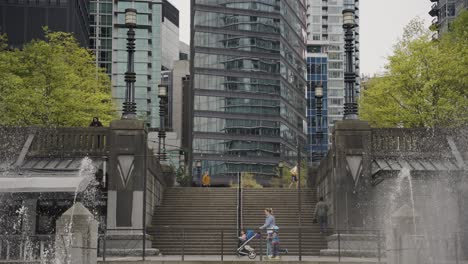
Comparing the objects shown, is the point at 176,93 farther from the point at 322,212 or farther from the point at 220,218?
the point at 322,212

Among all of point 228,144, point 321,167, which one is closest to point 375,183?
point 321,167

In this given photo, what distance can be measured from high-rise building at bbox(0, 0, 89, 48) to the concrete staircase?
129 ft

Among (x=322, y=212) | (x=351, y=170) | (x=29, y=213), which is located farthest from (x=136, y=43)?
(x=351, y=170)

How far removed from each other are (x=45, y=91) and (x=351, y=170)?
20402 millimetres

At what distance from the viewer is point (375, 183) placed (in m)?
32.1

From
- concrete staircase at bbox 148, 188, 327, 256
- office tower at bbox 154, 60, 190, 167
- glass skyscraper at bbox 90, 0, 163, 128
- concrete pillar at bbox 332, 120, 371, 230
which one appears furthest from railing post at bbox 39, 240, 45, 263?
office tower at bbox 154, 60, 190, 167

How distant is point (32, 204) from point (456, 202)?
647 inches

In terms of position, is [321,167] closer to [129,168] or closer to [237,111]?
[129,168]

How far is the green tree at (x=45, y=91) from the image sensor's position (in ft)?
142

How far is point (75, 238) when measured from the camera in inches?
815

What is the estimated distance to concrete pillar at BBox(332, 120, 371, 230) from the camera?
31.7m

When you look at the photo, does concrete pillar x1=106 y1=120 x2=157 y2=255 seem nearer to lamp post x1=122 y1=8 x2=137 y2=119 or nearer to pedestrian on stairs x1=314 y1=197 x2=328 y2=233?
lamp post x1=122 y1=8 x2=137 y2=119

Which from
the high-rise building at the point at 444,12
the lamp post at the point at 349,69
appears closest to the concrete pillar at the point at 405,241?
the lamp post at the point at 349,69

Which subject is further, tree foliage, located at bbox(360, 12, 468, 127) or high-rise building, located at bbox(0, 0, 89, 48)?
high-rise building, located at bbox(0, 0, 89, 48)
